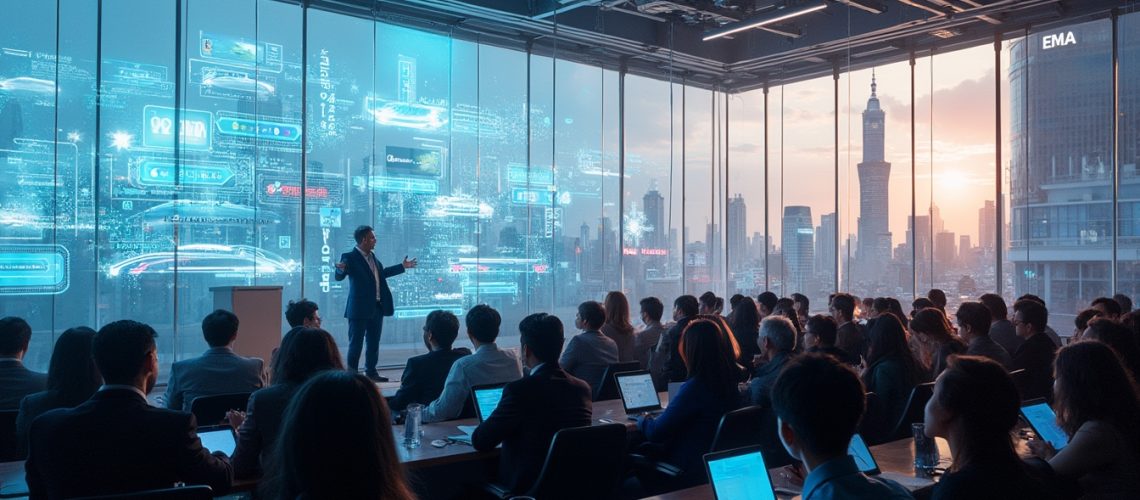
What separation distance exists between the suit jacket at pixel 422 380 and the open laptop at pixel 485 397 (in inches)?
30.2

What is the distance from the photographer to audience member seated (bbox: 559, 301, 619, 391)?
222 inches

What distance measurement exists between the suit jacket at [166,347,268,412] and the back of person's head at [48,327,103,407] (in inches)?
28.3

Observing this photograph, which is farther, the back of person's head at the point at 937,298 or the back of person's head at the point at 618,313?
the back of person's head at the point at 937,298

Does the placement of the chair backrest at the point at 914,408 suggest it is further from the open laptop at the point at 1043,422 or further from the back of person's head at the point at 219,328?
the back of person's head at the point at 219,328

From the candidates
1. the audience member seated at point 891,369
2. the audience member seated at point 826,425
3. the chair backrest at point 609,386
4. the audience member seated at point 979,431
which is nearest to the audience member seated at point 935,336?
the audience member seated at point 891,369

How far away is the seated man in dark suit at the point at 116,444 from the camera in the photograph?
7.57ft

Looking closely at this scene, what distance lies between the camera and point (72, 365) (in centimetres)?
331

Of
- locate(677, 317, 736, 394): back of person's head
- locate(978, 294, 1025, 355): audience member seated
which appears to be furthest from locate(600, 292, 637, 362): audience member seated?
locate(978, 294, 1025, 355): audience member seated

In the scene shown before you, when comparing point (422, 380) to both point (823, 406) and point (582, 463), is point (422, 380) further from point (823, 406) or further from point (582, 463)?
point (823, 406)

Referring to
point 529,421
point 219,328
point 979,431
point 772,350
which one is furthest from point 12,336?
point 979,431

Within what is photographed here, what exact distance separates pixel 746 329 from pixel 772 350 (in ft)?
8.73

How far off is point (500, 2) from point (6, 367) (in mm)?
6829

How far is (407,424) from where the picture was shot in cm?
361

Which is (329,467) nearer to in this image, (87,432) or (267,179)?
(87,432)
